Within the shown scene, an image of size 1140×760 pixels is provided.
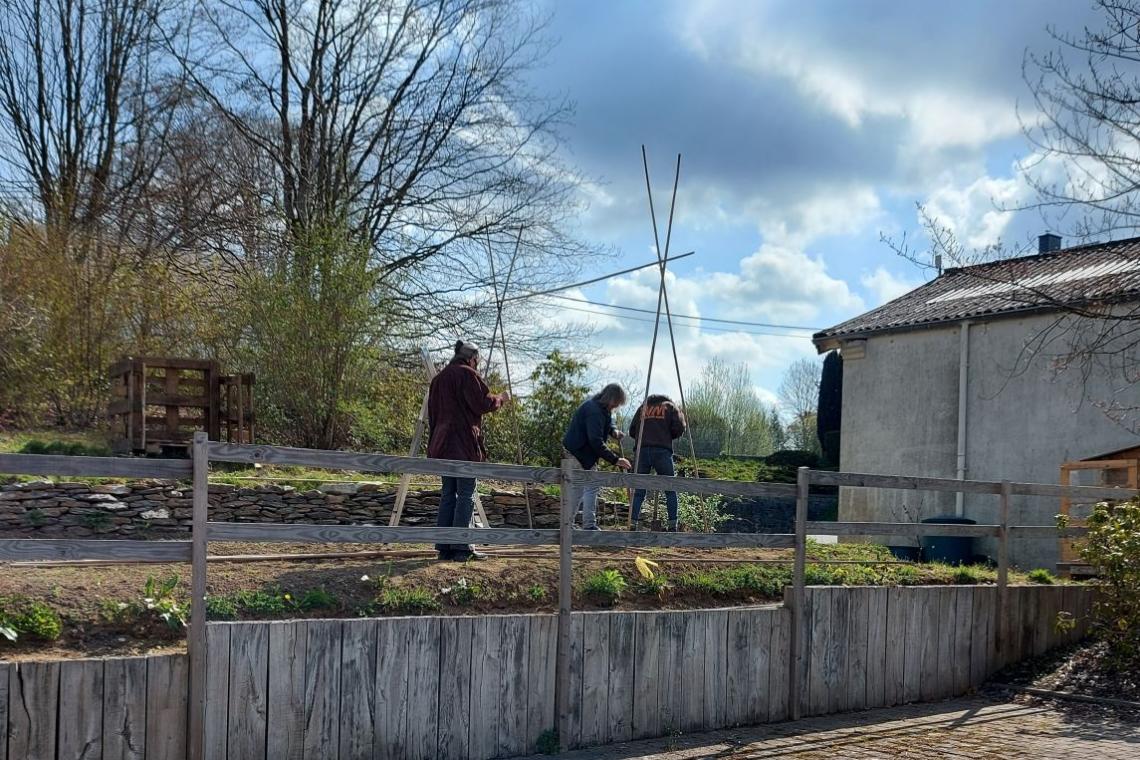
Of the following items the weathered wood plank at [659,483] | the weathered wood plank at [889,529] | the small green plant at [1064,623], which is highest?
the weathered wood plank at [659,483]

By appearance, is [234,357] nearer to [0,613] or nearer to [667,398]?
[667,398]

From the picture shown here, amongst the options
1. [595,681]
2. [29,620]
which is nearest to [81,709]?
[29,620]

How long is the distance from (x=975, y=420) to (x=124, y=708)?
14577 millimetres

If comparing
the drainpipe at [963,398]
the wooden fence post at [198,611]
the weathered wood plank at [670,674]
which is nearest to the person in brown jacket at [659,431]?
the weathered wood plank at [670,674]

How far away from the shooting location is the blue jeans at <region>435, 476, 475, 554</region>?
7.79 m

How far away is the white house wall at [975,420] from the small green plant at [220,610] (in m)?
11.6

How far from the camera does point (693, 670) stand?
23.4 feet

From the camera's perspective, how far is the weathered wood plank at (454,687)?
6.02 metres

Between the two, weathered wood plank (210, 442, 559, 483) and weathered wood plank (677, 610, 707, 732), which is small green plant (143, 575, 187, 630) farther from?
weathered wood plank (677, 610, 707, 732)

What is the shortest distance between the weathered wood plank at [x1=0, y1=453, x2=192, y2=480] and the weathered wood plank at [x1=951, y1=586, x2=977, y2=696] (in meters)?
6.34

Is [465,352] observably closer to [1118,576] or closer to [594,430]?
[594,430]

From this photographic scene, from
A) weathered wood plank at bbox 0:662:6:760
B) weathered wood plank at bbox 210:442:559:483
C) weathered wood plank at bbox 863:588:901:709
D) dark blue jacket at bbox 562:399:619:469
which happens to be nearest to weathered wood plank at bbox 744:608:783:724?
weathered wood plank at bbox 863:588:901:709

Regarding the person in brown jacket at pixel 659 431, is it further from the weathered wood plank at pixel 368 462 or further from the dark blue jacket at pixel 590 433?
the weathered wood plank at pixel 368 462

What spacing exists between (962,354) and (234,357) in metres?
11.0
